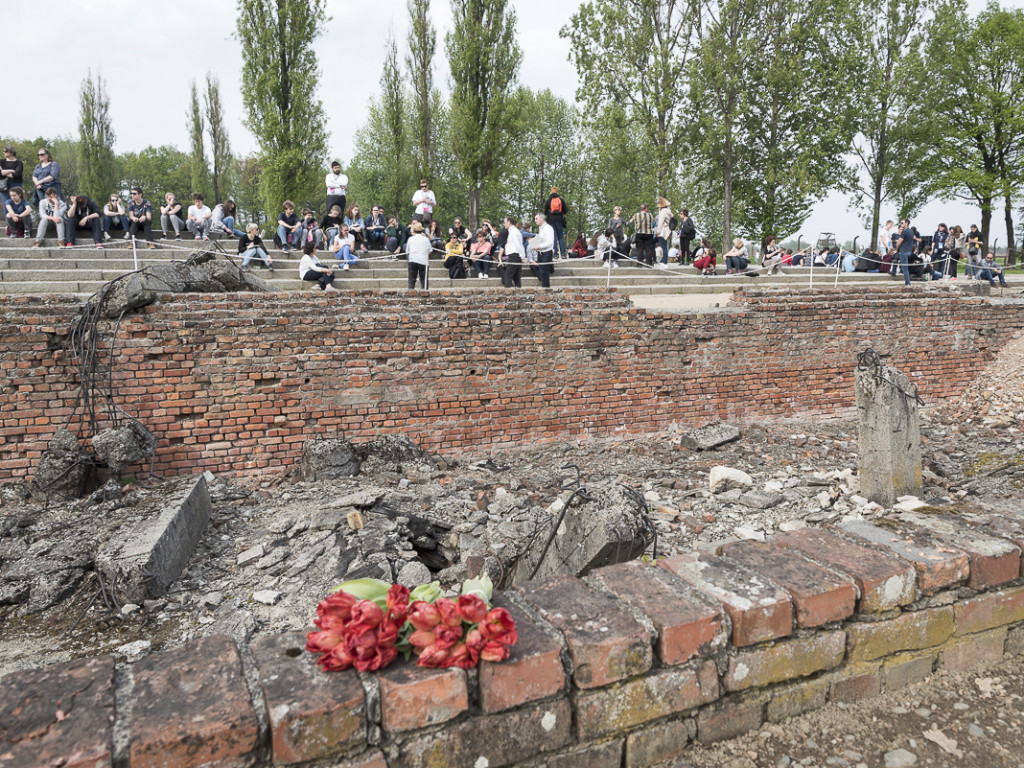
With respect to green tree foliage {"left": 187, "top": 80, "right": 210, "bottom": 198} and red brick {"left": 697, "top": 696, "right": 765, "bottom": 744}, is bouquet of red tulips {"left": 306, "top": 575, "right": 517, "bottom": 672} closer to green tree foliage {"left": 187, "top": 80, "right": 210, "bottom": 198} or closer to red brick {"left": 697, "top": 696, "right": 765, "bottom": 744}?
red brick {"left": 697, "top": 696, "right": 765, "bottom": 744}

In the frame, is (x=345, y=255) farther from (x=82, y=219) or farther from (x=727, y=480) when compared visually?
(x=727, y=480)

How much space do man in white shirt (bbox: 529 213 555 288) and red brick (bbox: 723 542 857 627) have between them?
10.5 m

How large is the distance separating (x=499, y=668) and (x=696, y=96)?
25.3 m

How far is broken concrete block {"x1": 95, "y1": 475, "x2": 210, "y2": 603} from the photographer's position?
14.3 feet

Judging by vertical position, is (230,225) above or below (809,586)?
above

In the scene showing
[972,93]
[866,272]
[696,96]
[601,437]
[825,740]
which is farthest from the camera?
[972,93]

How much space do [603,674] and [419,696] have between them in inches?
21.7

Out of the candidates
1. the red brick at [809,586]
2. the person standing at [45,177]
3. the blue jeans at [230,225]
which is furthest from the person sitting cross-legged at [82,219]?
the red brick at [809,586]

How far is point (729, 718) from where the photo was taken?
2.16 m

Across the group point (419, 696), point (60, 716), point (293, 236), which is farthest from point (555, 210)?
point (60, 716)

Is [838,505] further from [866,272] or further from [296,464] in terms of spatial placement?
[866,272]

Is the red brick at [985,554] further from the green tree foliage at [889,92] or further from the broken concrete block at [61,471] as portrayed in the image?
the green tree foliage at [889,92]

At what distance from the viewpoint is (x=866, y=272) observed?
1852cm

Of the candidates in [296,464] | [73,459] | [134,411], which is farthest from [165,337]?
[296,464]
